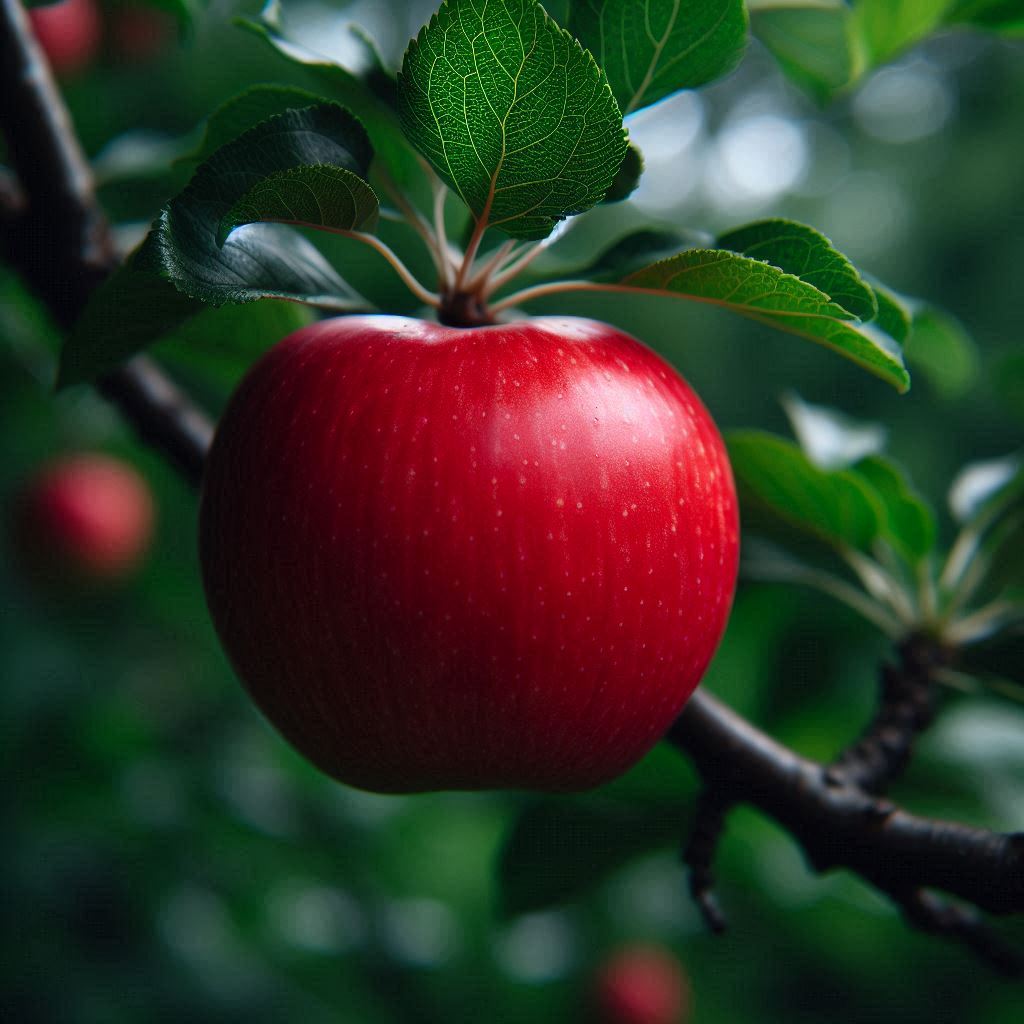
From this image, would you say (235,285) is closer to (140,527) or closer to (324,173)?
(324,173)

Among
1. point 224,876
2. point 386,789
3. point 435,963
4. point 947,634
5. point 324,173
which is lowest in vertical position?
point 435,963

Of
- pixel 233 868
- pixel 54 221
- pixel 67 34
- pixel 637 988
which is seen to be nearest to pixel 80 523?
pixel 233 868

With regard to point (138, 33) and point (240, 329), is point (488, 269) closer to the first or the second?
point (240, 329)

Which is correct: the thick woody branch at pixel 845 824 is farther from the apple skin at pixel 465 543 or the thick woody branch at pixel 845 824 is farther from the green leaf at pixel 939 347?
the green leaf at pixel 939 347

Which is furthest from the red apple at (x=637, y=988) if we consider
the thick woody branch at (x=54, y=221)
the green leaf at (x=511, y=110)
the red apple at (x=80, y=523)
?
the green leaf at (x=511, y=110)

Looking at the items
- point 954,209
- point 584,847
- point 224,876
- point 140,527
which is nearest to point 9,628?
point 140,527

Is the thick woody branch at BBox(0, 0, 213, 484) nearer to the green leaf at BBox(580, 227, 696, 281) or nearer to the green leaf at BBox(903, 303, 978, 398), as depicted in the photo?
the green leaf at BBox(580, 227, 696, 281)

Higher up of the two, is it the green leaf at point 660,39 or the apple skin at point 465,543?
the green leaf at point 660,39
